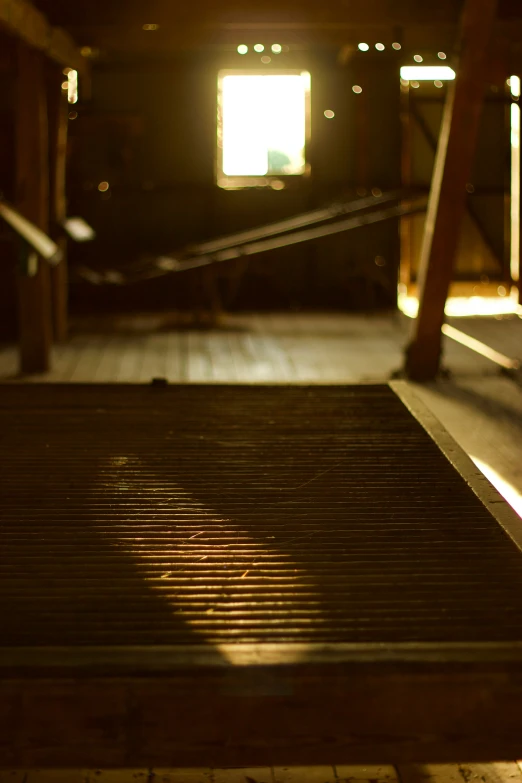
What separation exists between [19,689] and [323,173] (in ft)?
28.9

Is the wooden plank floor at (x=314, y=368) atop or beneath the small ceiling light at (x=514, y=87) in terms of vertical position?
beneath

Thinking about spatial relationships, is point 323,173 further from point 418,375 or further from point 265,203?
point 418,375

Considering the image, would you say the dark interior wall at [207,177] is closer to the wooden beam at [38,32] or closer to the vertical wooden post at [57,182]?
the vertical wooden post at [57,182]

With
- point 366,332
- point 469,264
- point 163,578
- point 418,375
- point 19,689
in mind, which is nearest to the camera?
point 19,689

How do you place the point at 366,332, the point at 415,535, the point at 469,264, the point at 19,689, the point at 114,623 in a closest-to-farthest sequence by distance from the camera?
the point at 19,689 → the point at 114,623 → the point at 415,535 → the point at 366,332 → the point at 469,264

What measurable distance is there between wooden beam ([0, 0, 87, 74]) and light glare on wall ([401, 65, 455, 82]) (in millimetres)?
4630

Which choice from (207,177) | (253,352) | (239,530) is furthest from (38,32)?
(207,177)

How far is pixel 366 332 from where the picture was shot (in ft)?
29.2

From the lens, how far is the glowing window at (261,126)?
34.7 feet

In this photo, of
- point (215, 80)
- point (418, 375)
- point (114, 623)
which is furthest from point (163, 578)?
point (215, 80)

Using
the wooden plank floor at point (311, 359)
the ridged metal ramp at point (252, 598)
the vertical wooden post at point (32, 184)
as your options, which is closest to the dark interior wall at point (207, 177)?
the wooden plank floor at point (311, 359)

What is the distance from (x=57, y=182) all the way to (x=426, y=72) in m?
5.31

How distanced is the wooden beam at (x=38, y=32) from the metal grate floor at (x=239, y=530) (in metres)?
2.32

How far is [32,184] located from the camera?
21.2 feet
